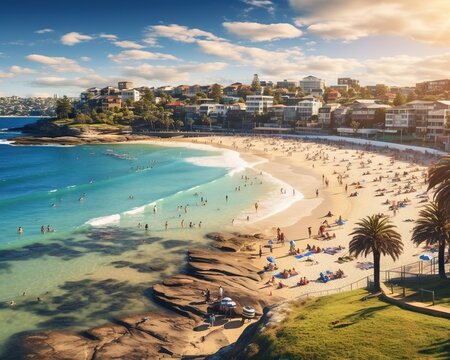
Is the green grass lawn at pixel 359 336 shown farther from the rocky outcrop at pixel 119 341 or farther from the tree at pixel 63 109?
the tree at pixel 63 109

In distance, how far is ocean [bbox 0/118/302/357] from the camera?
26516mm

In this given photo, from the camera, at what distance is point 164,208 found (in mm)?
50656

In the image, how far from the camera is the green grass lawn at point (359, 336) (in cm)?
1384

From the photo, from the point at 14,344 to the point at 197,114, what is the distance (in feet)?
500

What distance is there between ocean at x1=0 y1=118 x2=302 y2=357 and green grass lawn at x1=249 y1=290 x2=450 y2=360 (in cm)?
1255

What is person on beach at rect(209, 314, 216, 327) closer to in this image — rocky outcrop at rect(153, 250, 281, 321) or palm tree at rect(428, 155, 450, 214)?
rocky outcrop at rect(153, 250, 281, 321)

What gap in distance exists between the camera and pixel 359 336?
15.0 metres

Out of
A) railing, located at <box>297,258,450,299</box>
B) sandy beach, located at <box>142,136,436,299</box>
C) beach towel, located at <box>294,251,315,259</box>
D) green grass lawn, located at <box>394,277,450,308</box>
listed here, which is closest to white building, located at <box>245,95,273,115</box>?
sandy beach, located at <box>142,136,436,299</box>

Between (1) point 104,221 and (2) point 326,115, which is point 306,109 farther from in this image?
(1) point 104,221

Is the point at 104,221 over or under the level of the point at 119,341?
over

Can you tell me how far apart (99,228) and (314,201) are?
26.4 meters

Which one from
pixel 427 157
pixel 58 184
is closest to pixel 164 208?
pixel 58 184

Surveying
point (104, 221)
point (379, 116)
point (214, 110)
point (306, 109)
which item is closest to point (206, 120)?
point (214, 110)

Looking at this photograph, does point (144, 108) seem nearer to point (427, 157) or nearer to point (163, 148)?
point (163, 148)
